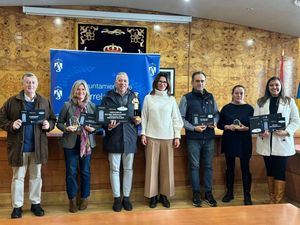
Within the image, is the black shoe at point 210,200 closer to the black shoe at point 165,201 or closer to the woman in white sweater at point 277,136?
the black shoe at point 165,201

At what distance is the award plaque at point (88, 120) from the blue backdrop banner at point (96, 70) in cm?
217

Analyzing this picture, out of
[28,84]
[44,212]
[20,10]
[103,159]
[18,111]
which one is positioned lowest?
[44,212]

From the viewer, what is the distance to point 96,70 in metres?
5.50

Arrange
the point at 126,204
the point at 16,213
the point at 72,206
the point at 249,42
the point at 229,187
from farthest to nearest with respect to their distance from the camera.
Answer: the point at 249,42 < the point at 229,187 < the point at 126,204 < the point at 72,206 < the point at 16,213

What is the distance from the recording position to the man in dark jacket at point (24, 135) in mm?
3066

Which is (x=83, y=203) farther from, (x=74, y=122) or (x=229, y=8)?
(x=229, y=8)

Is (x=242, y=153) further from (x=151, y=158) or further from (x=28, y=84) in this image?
(x=28, y=84)

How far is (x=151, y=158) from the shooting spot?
11.6ft

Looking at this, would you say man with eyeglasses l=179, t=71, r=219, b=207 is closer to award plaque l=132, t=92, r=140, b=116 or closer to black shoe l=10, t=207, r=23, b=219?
award plaque l=132, t=92, r=140, b=116

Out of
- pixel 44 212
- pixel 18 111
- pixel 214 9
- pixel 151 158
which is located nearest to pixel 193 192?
pixel 151 158

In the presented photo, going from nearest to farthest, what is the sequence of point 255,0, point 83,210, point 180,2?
point 83,210, point 255,0, point 180,2

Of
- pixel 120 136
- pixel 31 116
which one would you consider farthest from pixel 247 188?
pixel 31 116

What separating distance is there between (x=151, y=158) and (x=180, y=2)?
3.02 meters

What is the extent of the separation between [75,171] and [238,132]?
175 centimetres
